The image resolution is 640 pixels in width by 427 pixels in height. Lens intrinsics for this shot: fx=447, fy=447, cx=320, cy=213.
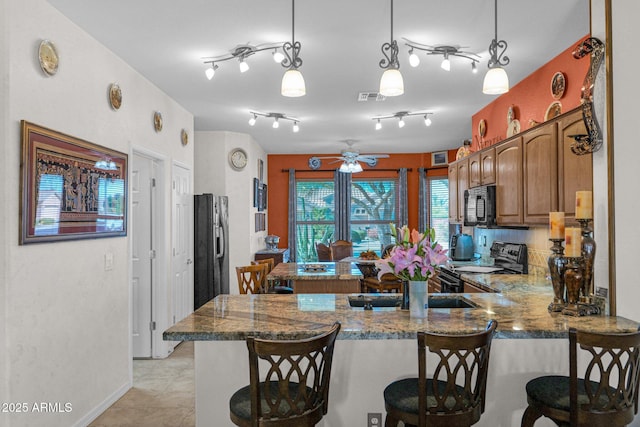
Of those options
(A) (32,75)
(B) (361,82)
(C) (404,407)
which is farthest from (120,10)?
(C) (404,407)

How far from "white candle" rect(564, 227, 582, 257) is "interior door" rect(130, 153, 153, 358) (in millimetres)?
3750

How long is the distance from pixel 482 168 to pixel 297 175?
4632mm

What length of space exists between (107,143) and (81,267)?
0.97 m

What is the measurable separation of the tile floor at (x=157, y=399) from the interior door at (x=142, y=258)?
27cm

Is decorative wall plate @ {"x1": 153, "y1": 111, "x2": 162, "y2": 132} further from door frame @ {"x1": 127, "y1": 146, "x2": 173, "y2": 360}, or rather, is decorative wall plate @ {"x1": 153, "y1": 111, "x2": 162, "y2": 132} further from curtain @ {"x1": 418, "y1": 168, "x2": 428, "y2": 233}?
curtain @ {"x1": 418, "y1": 168, "x2": 428, "y2": 233}

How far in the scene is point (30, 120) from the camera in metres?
2.51

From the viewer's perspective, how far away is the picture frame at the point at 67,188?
→ 97.3 inches

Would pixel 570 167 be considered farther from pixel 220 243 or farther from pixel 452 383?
pixel 220 243

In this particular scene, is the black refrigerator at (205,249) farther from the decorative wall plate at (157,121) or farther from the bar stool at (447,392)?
the bar stool at (447,392)

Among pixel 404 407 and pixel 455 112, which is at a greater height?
pixel 455 112

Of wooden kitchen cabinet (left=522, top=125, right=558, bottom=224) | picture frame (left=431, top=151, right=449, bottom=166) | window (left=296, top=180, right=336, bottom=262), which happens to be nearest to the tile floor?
wooden kitchen cabinet (left=522, top=125, right=558, bottom=224)

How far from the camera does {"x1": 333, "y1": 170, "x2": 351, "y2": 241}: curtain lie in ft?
28.1

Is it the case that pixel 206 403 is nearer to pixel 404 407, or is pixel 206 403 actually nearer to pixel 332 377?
pixel 332 377

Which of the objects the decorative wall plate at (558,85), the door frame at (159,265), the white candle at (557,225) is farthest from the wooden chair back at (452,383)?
the door frame at (159,265)
